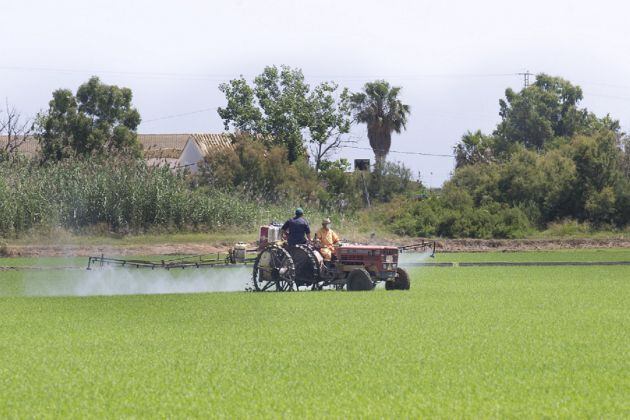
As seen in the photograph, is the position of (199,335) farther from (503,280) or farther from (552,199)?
(552,199)

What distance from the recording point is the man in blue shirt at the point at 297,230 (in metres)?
27.0

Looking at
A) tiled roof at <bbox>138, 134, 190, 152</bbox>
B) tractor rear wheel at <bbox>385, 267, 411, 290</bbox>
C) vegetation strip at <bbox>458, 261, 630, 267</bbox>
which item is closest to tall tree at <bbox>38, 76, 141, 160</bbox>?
tiled roof at <bbox>138, 134, 190, 152</bbox>

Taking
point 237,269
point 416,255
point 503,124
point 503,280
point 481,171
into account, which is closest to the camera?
point 503,280

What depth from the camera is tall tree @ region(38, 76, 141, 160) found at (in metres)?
83.1

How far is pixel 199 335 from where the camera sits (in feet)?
58.2

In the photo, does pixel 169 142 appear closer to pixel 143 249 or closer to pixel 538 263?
pixel 143 249

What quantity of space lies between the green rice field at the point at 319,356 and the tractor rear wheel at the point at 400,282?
227 centimetres

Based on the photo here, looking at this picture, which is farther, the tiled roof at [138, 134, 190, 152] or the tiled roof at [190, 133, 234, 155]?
the tiled roof at [138, 134, 190, 152]

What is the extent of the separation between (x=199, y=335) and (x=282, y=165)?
58.7 meters

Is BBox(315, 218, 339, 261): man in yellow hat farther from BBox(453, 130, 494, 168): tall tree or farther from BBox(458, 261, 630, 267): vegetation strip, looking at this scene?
BBox(453, 130, 494, 168): tall tree

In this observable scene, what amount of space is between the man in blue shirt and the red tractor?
0.18 m

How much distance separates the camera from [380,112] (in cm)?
9144

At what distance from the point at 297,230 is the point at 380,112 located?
65.2m

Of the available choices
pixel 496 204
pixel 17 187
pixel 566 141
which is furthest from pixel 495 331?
pixel 566 141
